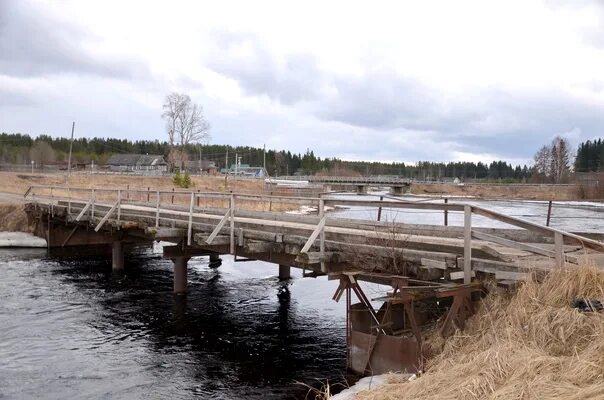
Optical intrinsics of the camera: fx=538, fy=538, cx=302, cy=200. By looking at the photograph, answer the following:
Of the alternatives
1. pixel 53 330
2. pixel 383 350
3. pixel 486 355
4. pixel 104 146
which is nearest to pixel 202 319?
pixel 53 330

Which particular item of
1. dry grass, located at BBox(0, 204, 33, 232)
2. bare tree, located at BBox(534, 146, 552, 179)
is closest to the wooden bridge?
dry grass, located at BBox(0, 204, 33, 232)

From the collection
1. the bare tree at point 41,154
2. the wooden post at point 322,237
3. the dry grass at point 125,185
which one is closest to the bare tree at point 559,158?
the dry grass at point 125,185

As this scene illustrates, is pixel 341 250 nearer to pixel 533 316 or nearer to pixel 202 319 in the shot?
pixel 533 316

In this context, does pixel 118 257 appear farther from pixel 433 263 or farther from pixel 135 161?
pixel 135 161

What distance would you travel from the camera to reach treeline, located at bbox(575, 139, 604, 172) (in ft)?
471

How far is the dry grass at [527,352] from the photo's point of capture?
206 inches

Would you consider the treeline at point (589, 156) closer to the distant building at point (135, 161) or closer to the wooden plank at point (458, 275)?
the distant building at point (135, 161)

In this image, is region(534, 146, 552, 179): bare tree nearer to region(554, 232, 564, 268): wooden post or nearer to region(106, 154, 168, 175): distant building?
region(106, 154, 168, 175): distant building

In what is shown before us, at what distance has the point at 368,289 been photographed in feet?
49.3

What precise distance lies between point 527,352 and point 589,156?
16181 cm

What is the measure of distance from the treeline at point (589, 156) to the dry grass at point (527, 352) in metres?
152

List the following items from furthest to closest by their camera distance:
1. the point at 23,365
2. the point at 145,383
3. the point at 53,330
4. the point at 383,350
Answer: the point at 53,330, the point at 23,365, the point at 145,383, the point at 383,350

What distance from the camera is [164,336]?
1329cm

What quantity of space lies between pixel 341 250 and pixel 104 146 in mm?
176524
